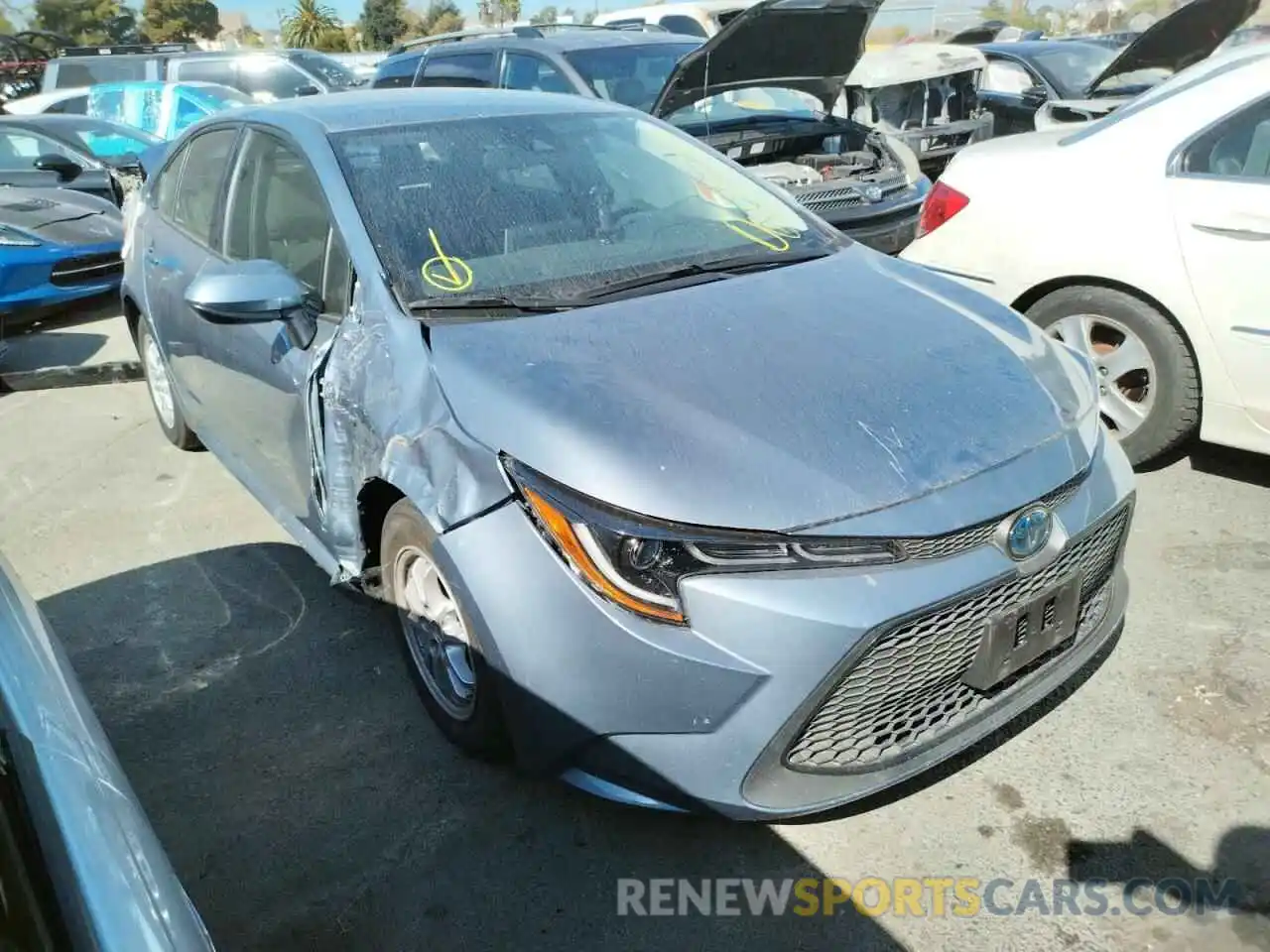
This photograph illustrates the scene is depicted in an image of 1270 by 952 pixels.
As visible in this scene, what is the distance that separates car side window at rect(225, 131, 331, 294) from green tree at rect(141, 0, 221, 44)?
50.5 m

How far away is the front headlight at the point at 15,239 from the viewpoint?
20.9ft

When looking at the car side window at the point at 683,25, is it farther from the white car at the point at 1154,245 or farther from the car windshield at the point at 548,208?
the car windshield at the point at 548,208

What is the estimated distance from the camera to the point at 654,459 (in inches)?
76.5

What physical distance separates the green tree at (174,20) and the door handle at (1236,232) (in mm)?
51850

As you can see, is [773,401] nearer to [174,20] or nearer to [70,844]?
[70,844]

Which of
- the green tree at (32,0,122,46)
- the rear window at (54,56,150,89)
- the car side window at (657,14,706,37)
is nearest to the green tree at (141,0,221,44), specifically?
the green tree at (32,0,122,46)

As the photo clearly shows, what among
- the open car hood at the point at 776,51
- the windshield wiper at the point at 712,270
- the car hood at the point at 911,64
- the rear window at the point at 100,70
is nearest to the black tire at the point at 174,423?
the windshield wiper at the point at 712,270

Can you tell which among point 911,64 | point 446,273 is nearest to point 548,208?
point 446,273

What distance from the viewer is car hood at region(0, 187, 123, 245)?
671 cm

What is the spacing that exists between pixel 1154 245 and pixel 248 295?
301cm

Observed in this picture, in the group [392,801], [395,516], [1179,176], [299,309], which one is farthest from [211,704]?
[1179,176]

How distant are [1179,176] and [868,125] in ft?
11.2

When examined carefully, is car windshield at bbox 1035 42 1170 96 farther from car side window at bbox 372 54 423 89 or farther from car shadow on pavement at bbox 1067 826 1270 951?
car shadow on pavement at bbox 1067 826 1270 951

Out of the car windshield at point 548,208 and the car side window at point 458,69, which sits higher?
the car windshield at point 548,208
